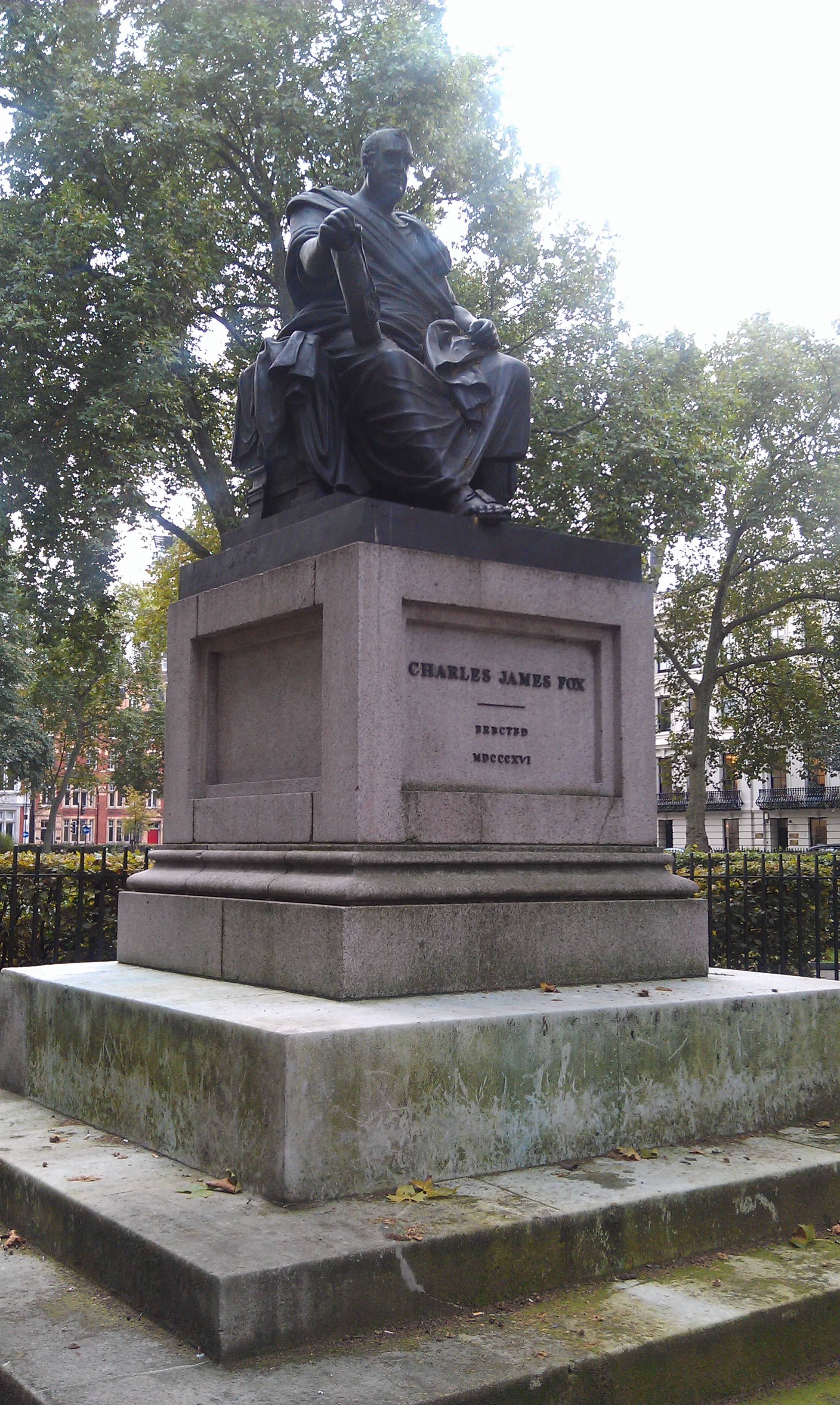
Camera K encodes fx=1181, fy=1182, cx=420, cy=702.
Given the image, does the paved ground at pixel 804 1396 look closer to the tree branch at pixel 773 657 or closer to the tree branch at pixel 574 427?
the tree branch at pixel 574 427

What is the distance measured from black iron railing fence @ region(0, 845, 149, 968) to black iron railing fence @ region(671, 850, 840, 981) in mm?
5201

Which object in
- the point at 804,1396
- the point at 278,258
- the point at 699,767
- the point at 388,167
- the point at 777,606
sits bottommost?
the point at 804,1396

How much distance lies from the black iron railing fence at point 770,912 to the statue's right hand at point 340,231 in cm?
653

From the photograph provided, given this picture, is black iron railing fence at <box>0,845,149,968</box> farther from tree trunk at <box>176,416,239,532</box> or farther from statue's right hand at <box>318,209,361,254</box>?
tree trunk at <box>176,416,239,532</box>

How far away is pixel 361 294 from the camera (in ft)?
18.0

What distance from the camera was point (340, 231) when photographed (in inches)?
206

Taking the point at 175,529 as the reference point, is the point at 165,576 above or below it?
above

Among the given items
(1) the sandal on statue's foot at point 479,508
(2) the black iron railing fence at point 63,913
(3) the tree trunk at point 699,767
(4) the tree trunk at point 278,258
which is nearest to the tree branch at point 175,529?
(4) the tree trunk at point 278,258

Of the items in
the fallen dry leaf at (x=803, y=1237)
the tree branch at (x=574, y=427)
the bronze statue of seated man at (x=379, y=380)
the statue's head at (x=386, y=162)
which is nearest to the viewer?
the fallen dry leaf at (x=803, y=1237)

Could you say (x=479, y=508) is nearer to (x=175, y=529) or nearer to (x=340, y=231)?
(x=340, y=231)

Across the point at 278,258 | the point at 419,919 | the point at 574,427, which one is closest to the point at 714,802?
the point at 574,427

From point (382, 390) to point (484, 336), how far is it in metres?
0.70

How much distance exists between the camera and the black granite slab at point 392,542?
199 inches

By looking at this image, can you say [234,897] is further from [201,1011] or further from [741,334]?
[741,334]
